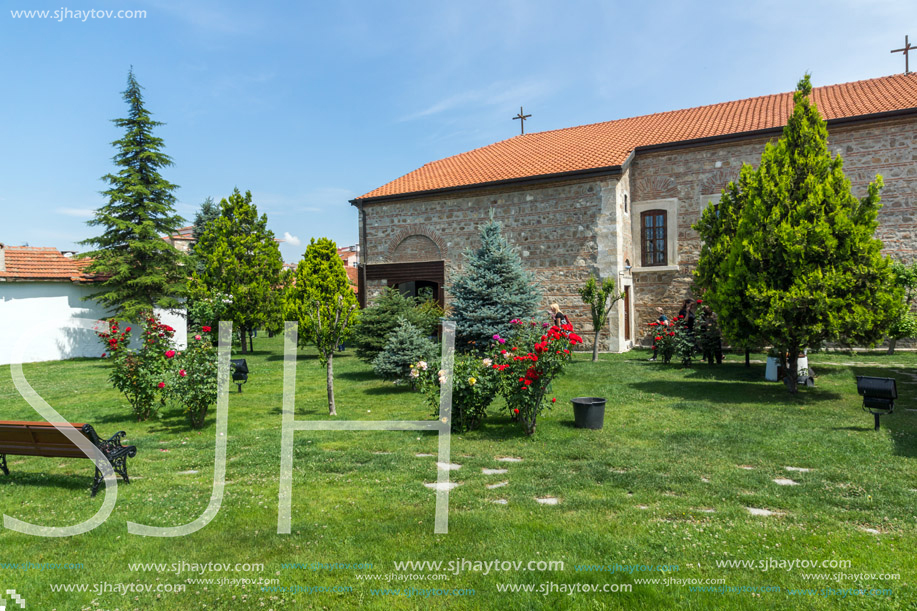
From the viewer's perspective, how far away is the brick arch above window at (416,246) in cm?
2069

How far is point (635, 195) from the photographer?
1873 centimetres

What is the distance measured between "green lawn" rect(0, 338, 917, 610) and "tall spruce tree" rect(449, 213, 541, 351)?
5.29 meters

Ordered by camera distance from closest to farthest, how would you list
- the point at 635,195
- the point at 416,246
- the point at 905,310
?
the point at 905,310, the point at 635,195, the point at 416,246

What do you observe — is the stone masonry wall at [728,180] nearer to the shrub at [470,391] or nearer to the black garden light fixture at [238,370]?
the shrub at [470,391]

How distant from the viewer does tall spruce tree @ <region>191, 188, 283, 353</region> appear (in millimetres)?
20078

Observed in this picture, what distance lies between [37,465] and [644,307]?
1714 cm

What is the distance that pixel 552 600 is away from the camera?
318cm

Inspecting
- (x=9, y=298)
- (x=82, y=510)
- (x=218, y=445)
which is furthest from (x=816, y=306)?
(x=9, y=298)

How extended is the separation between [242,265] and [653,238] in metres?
15.7

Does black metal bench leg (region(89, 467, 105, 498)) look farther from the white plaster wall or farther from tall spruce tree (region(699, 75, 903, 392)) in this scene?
the white plaster wall

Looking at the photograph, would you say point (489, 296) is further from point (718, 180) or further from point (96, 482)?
point (96, 482)

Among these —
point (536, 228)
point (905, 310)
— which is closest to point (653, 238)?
point (536, 228)

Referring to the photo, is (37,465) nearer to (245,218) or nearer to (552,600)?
(552,600)

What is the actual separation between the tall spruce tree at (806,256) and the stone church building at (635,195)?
285 inches
